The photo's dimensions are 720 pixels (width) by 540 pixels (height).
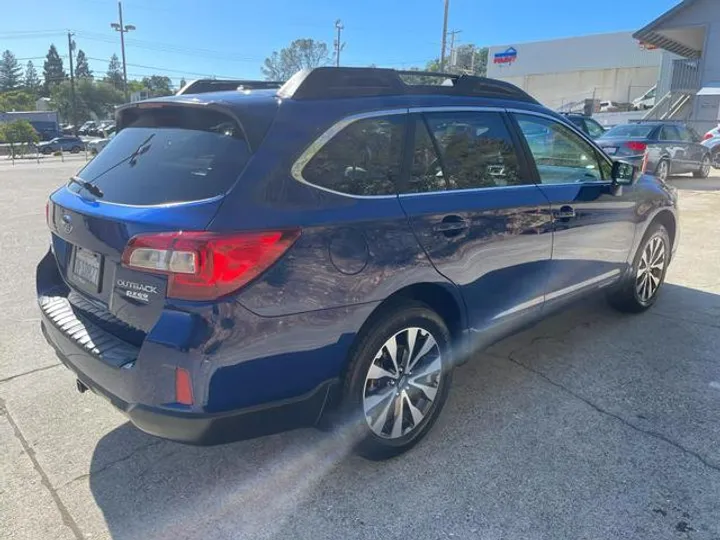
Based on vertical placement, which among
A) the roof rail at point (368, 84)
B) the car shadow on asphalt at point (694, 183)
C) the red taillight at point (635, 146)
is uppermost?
the roof rail at point (368, 84)

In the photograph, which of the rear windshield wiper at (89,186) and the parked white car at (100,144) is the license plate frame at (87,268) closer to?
the rear windshield wiper at (89,186)

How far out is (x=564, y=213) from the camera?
3.64m

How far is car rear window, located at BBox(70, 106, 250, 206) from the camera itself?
2282 millimetres

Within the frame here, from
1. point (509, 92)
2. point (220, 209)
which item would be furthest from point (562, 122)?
point (220, 209)

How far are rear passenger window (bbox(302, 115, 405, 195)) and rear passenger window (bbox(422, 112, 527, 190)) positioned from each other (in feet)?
0.77

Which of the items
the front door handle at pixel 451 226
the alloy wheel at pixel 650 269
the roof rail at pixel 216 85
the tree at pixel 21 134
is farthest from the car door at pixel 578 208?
the tree at pixel 21 134

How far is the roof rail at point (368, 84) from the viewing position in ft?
8.26

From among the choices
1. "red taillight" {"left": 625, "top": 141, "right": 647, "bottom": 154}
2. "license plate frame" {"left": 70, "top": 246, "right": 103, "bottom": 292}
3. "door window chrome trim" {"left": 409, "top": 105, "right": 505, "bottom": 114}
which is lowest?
"license plate frame" {"left": 70, "top": 246, "right": 103, "bottom": 292}

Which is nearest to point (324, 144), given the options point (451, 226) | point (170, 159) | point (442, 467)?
point (170, 159)

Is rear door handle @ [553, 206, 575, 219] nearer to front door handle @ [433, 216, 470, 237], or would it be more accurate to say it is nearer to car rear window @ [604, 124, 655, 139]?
front door handle @ [433, 216, 470, 237]

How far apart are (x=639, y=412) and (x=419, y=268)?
1.71 m

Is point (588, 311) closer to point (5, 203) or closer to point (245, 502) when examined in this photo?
point (245, 502)

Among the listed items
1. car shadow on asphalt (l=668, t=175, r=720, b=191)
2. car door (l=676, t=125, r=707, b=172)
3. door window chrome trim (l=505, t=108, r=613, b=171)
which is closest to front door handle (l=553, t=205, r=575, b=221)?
door window chrome trim (l=505, t=108, r=613, b=171)

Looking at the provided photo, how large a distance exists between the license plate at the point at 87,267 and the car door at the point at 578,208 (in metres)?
2.52
